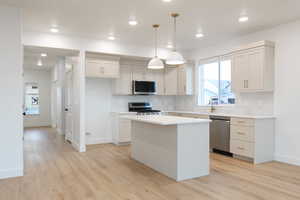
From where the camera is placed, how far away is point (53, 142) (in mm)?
6730

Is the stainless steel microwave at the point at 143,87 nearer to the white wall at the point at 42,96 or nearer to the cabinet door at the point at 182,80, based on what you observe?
the cabinet door at the point at 182,80

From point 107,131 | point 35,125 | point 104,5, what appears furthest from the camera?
point 35,125

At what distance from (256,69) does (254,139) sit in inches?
57.2

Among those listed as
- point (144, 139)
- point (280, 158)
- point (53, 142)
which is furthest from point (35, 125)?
point (280, 158)

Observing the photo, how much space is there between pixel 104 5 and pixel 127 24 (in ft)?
3.20

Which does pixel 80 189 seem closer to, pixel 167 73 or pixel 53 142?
pixel 53 142

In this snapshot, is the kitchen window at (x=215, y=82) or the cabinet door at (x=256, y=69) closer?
the cabinet door at (x=256, y=69)

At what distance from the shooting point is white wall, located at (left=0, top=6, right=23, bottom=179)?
368 centimetres

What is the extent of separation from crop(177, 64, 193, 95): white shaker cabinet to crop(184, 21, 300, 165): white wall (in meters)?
2.32

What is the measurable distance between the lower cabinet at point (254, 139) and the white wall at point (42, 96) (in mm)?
9239

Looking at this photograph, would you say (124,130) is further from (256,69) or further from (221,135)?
(256,69)

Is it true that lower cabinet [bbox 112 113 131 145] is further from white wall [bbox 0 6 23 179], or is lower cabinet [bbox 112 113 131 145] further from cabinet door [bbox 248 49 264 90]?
cabinet door [bbox 248 49 264 90]

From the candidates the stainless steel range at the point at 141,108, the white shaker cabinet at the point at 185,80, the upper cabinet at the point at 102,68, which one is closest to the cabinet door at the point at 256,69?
the white shaker cabinet at the point at 185,80

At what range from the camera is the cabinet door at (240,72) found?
4.86 meters
